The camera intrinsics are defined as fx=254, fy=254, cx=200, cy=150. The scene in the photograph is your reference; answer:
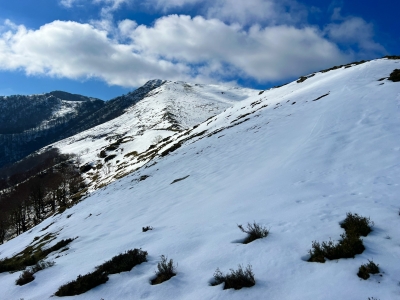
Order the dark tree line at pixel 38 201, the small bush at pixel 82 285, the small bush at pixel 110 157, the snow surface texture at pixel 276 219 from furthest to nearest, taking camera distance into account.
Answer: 1. the small bush at pixel 110 157
2. the dark tree line at pixel 38 201
3. the small bush at pixel 82 285
4. the snow surface texture at pixel 276 219

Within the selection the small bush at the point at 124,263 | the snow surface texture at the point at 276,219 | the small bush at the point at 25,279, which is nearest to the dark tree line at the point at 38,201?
the snow surface texture at the point at 276,219

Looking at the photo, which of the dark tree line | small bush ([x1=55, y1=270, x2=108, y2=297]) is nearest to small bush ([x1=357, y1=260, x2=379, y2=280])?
small bush ([x1=55, y1=270, x2=108, y2=297])

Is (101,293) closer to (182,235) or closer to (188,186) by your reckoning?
(182,235)

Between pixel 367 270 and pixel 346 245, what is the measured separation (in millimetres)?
792

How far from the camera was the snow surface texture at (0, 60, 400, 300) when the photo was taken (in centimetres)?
491

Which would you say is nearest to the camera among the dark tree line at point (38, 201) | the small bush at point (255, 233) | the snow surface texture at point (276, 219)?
the snow surface texture at point (276, 219)

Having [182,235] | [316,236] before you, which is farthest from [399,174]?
[182,235]

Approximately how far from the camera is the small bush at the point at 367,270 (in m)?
4.44

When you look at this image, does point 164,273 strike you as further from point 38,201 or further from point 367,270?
point 38,201

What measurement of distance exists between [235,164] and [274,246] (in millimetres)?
11397

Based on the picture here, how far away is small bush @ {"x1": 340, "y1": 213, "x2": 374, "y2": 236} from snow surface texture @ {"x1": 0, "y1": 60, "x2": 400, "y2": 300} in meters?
0.18

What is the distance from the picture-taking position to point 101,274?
669 centimetres

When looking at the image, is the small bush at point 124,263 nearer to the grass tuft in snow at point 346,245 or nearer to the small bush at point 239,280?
the small bush at point 239,280

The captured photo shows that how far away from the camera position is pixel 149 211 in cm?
1441
